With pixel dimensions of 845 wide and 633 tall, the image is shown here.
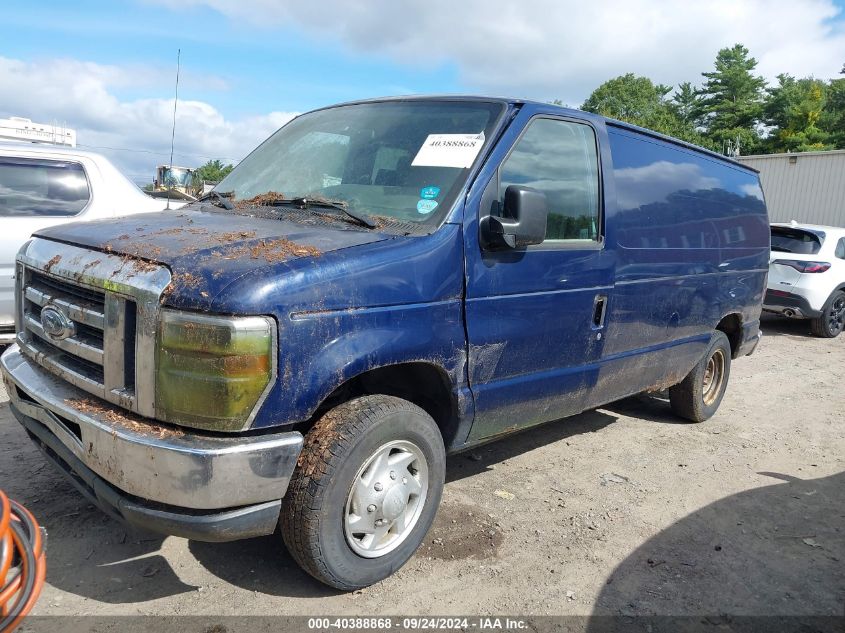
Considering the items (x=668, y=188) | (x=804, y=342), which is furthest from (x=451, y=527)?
(x=804, y=342)

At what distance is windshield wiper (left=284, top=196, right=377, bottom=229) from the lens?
3080mm

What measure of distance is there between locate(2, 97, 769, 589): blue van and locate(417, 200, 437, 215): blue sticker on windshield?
0.4 inches

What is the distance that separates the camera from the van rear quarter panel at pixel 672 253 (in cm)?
413

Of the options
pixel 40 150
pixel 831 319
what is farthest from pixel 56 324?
pixel 831 319

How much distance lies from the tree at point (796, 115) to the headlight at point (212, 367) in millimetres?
48625

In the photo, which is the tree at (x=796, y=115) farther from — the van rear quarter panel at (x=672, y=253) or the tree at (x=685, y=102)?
the van rear quarter panel at (x=672, y=253)

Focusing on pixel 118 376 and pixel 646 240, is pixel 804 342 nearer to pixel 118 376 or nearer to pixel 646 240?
pixel 646 240

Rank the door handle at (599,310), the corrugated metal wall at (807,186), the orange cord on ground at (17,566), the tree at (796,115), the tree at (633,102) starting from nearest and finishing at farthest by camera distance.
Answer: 1. the orange cord on ground at (17,566)
2. the door handle at (599,310)
3. the corrugated metal wall at (807,186)
4. the tree at (796,115)
5. the tree at (633,102)

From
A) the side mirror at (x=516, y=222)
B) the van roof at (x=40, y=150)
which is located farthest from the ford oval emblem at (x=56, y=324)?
the van roof at (x=40, y=150)

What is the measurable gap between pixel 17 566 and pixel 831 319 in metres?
11.4

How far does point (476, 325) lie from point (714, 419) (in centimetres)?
370

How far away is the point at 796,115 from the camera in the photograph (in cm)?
4684

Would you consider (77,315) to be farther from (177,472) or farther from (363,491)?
(363,491)

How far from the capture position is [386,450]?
9.43 feet
